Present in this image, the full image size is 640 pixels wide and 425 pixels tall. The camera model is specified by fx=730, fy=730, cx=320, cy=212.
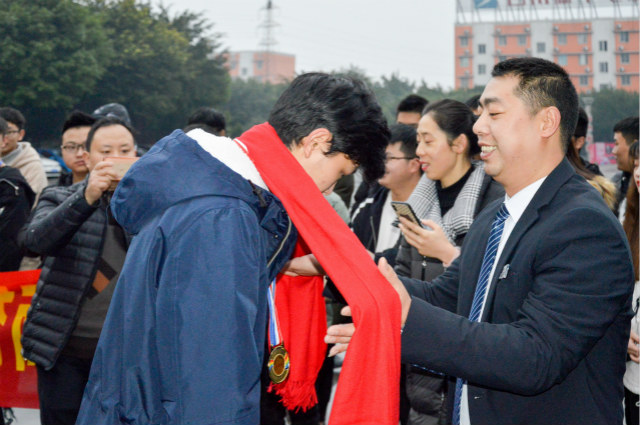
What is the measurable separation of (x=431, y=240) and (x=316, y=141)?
161 cm

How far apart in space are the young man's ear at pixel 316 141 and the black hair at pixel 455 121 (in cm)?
232

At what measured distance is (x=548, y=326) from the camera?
2262 millimetres

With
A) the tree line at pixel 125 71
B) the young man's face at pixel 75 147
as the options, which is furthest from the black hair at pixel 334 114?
the tree line at pixel 125 71

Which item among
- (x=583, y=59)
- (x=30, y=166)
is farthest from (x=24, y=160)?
(x=583, y=59)

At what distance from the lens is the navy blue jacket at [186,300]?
1.90 metres

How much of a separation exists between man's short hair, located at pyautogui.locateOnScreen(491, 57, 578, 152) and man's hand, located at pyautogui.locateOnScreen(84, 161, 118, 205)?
202 centimetres

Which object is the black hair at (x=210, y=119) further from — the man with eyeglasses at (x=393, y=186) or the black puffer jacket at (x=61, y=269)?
the black puffer jacket at (x=61, y=269)

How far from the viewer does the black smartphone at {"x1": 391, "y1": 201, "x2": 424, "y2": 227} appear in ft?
11.9

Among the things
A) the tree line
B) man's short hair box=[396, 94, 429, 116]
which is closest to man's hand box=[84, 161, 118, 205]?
man's short hair box=[396, 94, 429, 116]

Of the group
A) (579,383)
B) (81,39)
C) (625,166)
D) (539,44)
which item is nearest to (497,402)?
(579,383)

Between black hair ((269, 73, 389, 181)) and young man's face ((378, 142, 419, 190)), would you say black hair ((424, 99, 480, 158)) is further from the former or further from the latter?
black hair ((269, 73, 389, 181))

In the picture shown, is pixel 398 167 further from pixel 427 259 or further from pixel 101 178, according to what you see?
pixel 101 178

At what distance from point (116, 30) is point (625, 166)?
4111cm

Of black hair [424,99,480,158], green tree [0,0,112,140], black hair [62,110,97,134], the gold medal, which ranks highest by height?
green tree [0,0,112,140]
